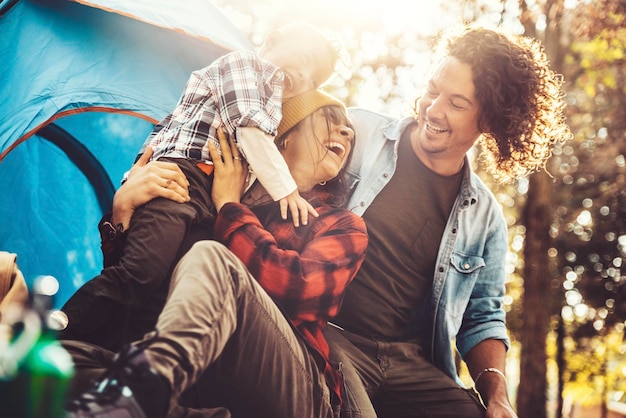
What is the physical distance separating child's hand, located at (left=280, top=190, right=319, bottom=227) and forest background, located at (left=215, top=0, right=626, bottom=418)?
118 cm

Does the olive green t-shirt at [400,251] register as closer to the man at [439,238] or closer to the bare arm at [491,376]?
the man at [439,238]

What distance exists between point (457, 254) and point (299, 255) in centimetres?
96

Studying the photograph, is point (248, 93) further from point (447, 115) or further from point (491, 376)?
point (491, 376)

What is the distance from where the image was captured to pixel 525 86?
8.33 feet

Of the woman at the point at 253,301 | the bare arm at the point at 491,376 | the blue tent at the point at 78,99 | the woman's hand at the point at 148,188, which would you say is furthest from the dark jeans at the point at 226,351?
the blue tent at the point at 78,99

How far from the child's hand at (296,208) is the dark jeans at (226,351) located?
0.30 metres

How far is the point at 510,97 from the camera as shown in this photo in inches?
98.1

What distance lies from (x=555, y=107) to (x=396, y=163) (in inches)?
31.5

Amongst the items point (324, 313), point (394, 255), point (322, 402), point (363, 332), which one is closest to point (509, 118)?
point (394, 255)

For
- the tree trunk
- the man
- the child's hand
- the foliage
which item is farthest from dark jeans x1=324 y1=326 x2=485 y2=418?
the foliage

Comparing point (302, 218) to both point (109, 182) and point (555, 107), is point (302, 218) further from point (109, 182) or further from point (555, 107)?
point (109, 182)

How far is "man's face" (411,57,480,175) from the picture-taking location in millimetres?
2365

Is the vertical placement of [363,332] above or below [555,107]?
below

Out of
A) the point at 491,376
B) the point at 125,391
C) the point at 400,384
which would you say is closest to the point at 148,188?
the point at 125,391
